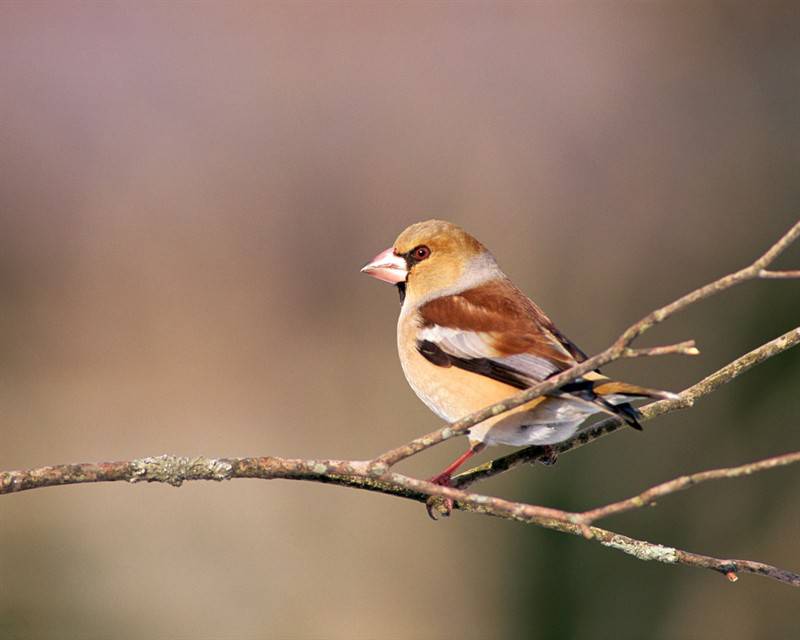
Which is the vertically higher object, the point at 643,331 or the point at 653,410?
the point at 643,331

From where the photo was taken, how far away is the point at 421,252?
400cm

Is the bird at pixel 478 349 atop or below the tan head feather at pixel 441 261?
below

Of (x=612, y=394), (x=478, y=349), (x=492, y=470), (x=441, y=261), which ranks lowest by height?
(x=492, y=470)

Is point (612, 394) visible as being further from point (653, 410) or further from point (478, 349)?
point (478, 349)

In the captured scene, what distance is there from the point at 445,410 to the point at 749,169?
29.2 ft

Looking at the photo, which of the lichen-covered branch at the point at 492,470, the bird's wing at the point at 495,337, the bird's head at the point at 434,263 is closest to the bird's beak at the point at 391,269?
the bird's head at the point at 434,263

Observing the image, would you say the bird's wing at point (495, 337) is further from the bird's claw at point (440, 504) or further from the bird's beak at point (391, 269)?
the bird's claw at point (440, 504)

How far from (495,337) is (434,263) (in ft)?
2.07

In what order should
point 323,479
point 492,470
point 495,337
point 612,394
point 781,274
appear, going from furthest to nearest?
1. point 495,337
2. point 492,470
3. point 612,394
4. point 323,479
5. point 781,274

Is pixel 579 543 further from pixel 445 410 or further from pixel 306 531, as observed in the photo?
pixel 445 410

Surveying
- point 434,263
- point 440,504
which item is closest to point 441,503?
point 440,504

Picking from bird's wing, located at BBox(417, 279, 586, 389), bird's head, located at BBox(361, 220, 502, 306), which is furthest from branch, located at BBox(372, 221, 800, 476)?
bird's head, located at BBox(361, 220, 502, 306)

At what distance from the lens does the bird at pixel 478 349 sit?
311cm

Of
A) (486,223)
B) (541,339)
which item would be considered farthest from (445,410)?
(486,223)
